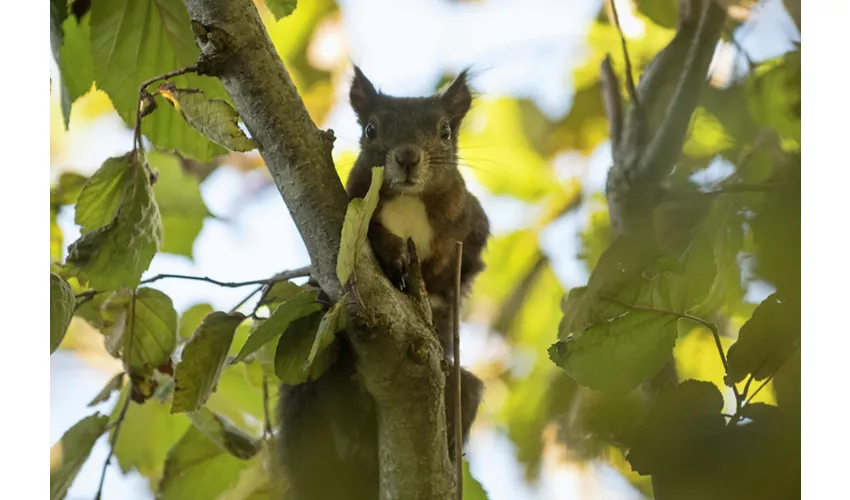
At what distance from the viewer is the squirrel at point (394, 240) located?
111 centimetres

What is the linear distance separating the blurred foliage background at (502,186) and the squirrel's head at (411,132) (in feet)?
0.12

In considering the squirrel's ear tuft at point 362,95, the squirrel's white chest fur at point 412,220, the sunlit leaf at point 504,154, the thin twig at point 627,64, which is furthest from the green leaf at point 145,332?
the thin twig at point 627,64

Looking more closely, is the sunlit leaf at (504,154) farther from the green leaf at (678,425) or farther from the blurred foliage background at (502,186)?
the green leaf at (678,425)

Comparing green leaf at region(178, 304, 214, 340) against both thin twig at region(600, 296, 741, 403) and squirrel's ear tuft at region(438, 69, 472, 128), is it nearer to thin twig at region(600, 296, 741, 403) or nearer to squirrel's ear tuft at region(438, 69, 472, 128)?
squirrel's ear tuft at region(438, 69, 472, 128)

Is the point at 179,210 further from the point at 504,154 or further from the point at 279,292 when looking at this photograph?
the point at 504,154

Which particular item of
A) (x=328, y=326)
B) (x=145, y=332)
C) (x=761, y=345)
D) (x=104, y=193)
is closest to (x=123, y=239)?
(x=104, y=193)

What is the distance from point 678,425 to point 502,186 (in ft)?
1.64

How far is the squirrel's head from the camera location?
3.81 ft

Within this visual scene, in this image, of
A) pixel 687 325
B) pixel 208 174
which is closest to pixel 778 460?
pixel 687 325

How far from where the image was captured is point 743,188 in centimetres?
112

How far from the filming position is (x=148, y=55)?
3.56 feet

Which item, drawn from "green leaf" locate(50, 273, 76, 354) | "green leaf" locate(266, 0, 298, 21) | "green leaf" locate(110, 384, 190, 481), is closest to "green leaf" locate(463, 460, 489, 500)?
"green leaf" locate(110, 384, 190, 481)
